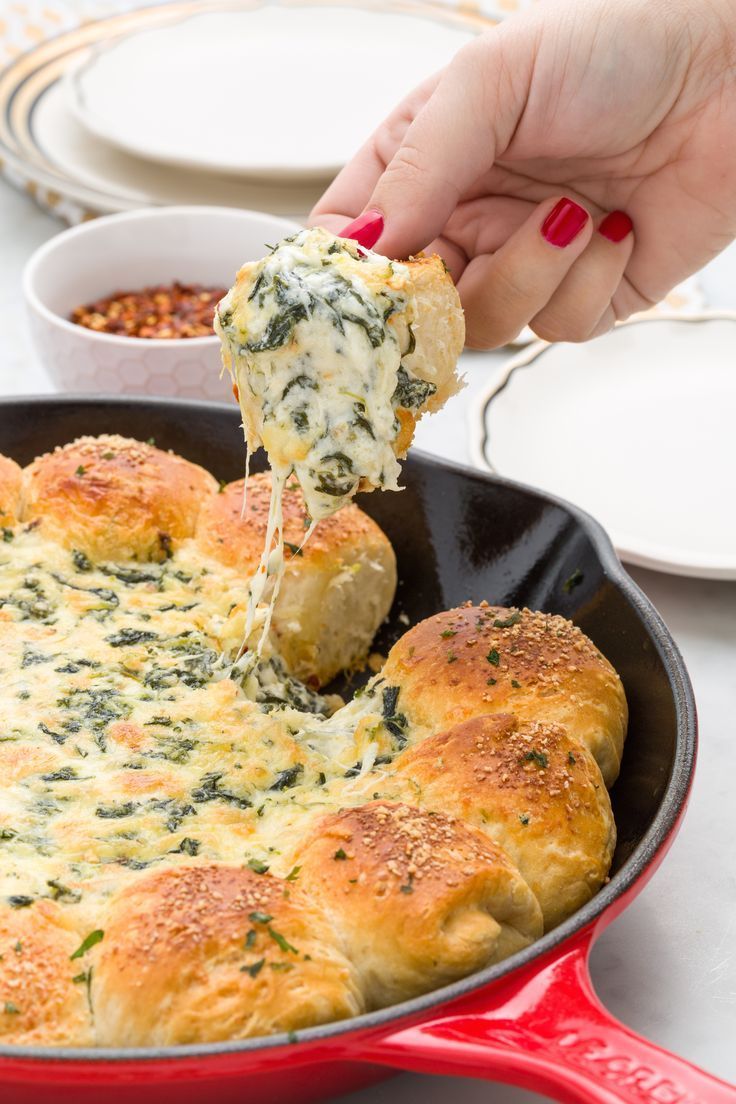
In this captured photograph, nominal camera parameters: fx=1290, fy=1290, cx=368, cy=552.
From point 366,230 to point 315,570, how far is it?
0.92m

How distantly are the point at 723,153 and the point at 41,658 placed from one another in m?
2.44

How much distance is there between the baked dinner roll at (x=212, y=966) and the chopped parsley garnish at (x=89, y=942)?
16 mm

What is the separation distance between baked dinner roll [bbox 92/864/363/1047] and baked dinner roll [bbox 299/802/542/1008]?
7 cm

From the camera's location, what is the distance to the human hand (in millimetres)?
3469

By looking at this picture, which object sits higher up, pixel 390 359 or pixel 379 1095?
pixel 390 359

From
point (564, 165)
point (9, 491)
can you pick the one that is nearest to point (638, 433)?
point (564, 165)

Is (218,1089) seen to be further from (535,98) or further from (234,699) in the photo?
(535,98)

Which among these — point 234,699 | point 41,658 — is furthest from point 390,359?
point 41,658

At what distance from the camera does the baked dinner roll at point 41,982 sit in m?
2.20

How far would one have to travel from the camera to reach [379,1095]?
258 centimetres

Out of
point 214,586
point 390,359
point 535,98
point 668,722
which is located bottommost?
point 214,586

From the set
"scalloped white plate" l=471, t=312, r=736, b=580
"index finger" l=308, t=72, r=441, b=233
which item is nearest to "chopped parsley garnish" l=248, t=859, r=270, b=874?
"scalloped white plate" l=471, t=312, r=736, b=580

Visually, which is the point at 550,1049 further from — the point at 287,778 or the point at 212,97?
the point at 212,97

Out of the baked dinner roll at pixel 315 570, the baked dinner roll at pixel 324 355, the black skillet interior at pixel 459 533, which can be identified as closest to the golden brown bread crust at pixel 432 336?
the baked dinner roll at pixel 324 355
